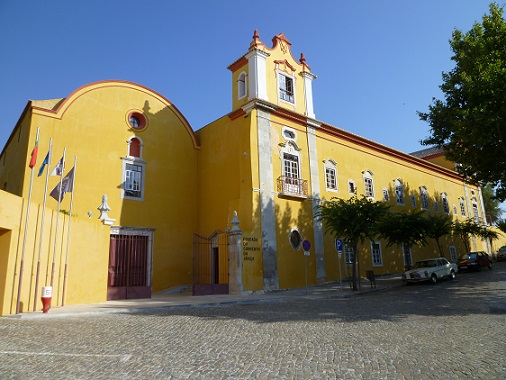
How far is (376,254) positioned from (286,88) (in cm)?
1215

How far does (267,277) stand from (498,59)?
13.6m

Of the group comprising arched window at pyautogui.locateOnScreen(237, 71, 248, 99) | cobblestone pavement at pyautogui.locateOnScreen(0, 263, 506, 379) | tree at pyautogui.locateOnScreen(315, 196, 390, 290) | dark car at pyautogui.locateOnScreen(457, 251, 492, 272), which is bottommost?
cobblestone pavement at pyautogui.locateOnScreen(0, 263, 506, 379)

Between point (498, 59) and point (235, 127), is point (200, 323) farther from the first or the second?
point (498, 59)

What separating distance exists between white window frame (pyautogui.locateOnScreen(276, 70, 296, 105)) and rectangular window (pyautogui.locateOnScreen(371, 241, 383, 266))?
10.8 meters

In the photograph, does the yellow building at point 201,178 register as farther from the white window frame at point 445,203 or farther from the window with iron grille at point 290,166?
the white window frame at point 445,203

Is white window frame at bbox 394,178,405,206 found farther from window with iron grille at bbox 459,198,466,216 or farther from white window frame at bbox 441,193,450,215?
window with iron grille at bbox 459,198,466,216

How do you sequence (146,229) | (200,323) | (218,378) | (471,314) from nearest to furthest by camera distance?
(218,378) < (200,323) < (471,314) < (146,229)

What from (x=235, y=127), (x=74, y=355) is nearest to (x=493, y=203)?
(x=235, y=127)

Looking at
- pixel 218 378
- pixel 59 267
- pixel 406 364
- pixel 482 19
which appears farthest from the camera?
pixel 482 19

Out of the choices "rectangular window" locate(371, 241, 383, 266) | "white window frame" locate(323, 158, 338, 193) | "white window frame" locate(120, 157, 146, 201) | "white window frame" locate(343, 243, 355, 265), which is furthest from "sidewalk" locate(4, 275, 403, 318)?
"white window frame" locate(323, 158, 338, 193)

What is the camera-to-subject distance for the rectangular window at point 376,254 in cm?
2479

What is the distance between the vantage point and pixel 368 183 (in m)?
26.2

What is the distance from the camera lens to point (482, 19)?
690 inches

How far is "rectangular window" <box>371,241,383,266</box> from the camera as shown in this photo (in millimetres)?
24788
